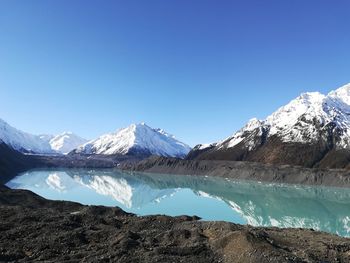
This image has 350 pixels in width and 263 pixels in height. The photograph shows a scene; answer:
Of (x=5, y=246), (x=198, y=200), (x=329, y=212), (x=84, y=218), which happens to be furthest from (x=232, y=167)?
(x=5, y=246)

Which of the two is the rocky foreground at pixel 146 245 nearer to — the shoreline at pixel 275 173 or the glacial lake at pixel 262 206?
the glacial lake at pixel 262 206

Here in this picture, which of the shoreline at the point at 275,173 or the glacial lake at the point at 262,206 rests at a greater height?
the shoreline at the point at 275,173

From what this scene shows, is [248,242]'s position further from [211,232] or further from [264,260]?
[211,232]

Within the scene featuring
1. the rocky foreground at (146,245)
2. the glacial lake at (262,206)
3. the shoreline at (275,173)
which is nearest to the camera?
the rocky foreground at (146,245)

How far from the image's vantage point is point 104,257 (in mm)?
23953

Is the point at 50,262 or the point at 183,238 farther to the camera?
the point at 183,238

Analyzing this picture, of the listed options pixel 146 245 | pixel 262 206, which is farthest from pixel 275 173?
pixel 146 245

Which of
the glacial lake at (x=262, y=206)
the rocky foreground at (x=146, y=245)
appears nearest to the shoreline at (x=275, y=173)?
the glacial lake at (x=262, y=206)

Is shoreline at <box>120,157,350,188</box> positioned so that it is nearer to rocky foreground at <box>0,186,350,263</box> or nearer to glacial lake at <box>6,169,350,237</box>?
glacial lake at <box>6,169,350,237</box>

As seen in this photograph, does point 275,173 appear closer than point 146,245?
No

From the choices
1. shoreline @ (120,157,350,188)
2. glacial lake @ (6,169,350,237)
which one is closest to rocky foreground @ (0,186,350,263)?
glacial lake @ (6,169,350,237)

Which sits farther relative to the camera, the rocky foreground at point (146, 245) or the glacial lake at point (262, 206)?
the glacial lake at point (262, 206)

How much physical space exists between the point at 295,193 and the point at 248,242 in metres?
96.7

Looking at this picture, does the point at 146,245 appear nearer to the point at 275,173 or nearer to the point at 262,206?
the point at 262,206
